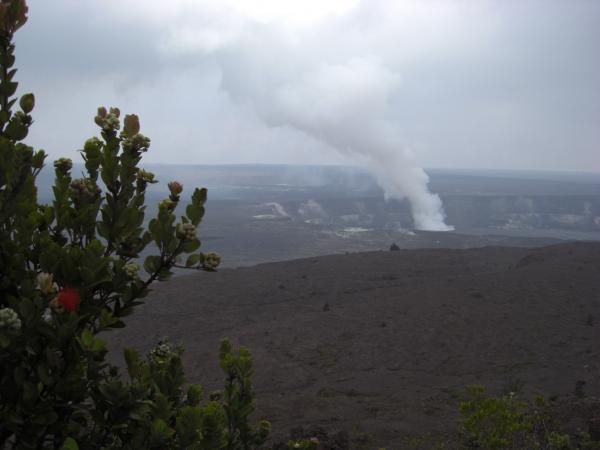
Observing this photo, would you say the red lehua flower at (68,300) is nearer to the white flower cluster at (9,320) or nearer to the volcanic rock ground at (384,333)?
the white flower cluster at (9,320)

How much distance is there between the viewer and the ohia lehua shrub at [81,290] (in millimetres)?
1963

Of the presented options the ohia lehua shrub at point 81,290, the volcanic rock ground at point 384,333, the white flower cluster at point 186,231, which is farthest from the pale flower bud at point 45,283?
the volcanic rock ground at point 384,333

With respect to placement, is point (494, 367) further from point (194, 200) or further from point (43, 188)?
point (43, 188)

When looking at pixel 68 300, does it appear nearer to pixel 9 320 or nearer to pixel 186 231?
pixel 9 320

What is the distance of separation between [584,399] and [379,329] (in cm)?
876

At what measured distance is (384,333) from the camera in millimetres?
18125

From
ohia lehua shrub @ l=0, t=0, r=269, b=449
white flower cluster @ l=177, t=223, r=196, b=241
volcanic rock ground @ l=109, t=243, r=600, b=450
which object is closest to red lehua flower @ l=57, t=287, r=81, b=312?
ohia lehua shrub @ l=0, t=0, r=269, b=449

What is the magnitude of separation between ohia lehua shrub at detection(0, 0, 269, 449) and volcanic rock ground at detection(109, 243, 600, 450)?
651 cm

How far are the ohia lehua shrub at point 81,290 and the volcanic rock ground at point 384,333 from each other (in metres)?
6.51

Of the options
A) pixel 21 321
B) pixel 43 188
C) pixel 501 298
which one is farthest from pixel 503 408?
pixel 43 188

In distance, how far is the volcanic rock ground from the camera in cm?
1130

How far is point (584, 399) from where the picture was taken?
1009cm

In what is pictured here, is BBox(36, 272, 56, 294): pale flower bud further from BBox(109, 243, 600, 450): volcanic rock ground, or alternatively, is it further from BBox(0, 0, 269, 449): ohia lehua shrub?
BBox(109, 243, 600, 450): volcanic rock ground

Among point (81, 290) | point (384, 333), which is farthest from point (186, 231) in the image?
point (384, 333)
